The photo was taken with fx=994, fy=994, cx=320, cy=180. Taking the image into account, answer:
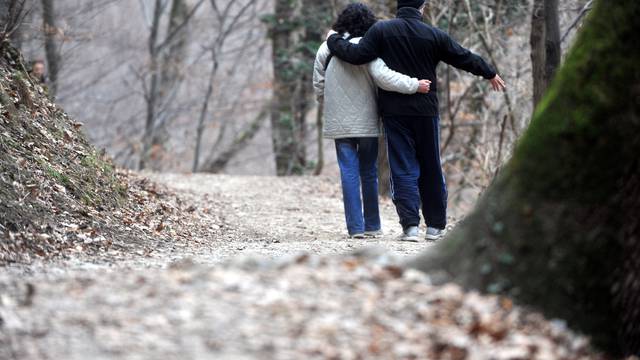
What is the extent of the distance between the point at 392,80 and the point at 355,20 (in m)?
0.88

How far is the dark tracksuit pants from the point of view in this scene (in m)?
9.80

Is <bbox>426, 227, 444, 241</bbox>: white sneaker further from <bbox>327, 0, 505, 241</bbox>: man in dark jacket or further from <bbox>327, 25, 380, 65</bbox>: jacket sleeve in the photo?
<bbox>327, 25, 380, 65</bbox>: jacket sleeve

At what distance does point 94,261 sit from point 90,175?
2.80 metres

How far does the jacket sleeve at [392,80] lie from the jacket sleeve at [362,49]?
0.11 m

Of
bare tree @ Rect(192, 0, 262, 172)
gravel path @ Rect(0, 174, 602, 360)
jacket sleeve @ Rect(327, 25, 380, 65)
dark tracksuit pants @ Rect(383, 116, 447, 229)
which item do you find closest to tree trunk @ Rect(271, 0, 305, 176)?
bare tree @ Rect(192, 0, 262, 172)

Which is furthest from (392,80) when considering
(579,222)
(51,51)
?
(51,51)

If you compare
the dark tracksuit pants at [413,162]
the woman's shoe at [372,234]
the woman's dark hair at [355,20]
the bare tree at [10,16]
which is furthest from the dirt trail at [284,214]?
the bare tree at [10,16]

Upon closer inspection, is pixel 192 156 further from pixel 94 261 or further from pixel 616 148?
pixel 616 148

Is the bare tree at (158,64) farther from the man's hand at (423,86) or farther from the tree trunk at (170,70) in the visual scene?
the man's hand at (423,86)

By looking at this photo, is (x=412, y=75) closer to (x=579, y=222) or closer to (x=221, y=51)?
(x=579, y=222)

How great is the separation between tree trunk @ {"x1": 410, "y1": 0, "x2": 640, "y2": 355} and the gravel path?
169 millimetres

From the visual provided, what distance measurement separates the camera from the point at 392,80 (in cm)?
962

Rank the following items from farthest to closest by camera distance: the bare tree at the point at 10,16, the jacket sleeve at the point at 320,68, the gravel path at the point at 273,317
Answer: the bare tree at the point at 10,16 < the jacket sleeve at the point at 320,68 < the gravel path at the point at 273,317

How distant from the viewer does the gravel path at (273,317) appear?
4.70 m
